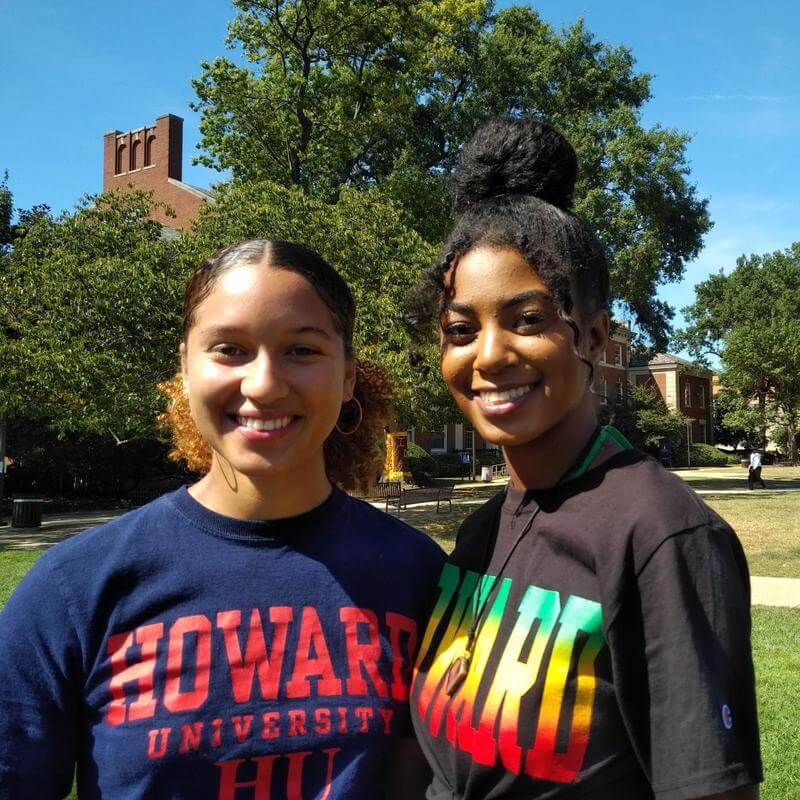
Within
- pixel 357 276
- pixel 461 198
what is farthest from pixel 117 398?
pixel 461 198

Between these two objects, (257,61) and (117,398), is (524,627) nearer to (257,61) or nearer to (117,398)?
(117,398)

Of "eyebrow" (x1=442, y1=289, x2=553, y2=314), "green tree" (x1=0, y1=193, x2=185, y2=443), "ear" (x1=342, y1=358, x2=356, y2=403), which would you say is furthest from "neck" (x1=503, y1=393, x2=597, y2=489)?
"green tree" (x1=0, y1=193, x2=185, y2=443)

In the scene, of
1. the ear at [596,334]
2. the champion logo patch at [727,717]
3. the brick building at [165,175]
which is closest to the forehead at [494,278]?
the ear at [596,334]

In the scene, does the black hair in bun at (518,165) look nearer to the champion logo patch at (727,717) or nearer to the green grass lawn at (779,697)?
the champion logo patch at (727,717)

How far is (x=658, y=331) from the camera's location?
36062 mm

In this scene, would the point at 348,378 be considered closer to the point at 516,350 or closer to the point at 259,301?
the point at 259,301

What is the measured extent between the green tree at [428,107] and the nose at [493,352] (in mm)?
15213

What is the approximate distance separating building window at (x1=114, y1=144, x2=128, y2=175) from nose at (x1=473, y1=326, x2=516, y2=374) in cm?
4202

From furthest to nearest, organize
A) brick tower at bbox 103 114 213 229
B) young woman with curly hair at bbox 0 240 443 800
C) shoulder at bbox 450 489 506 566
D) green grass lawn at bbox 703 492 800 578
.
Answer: brick tower at bbox 103 114 213 229 < green grass lawn at bbox 703 492 800 578 < shoulder at bbox 450 489 506 566 < young woman with curly hair at bbox 0 240 443 800

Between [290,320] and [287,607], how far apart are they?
588mm

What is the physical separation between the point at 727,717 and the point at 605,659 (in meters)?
0.21

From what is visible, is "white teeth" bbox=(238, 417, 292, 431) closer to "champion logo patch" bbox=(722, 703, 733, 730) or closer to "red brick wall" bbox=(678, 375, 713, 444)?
"champion logo patch" bbox=(722, 703, 733, 730)

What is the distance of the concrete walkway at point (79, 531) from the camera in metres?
8.86

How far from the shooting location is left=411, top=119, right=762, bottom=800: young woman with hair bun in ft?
4.00
